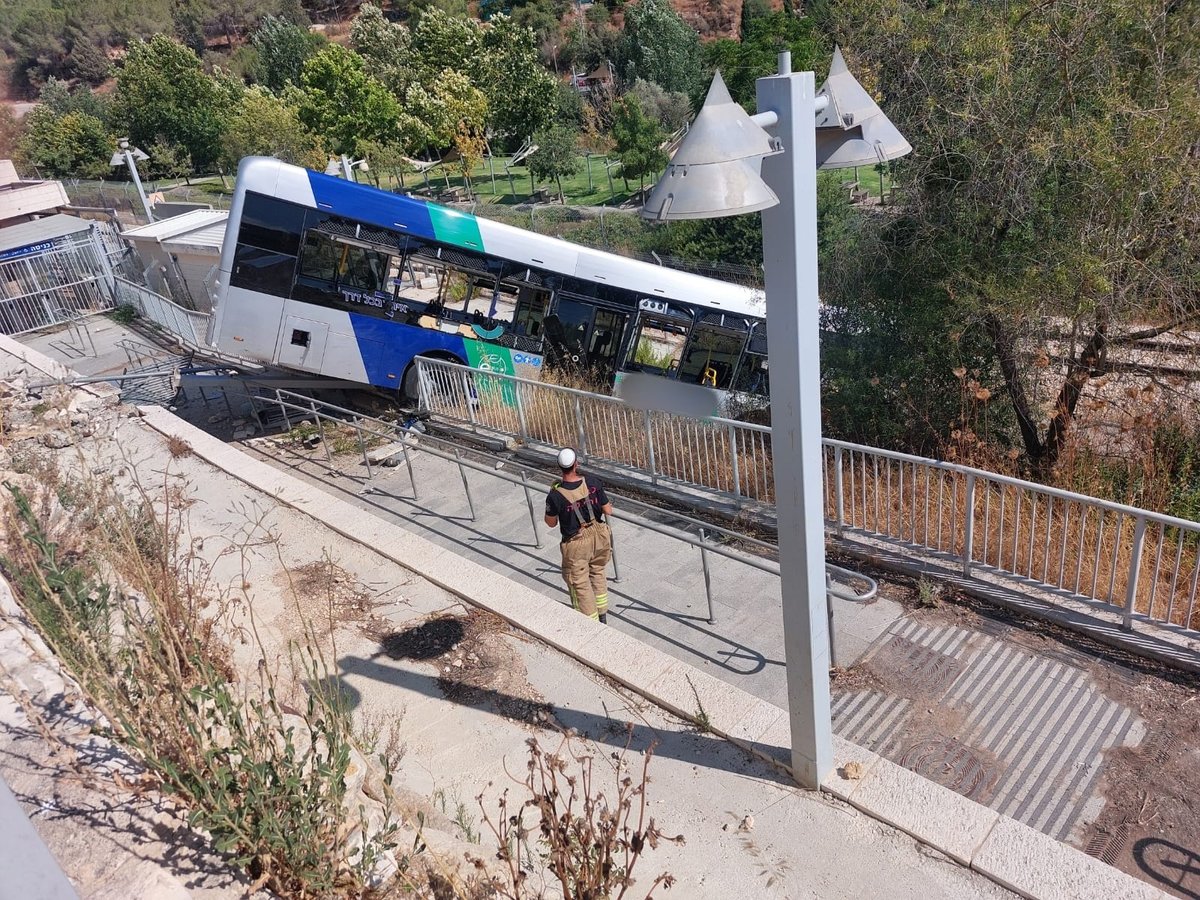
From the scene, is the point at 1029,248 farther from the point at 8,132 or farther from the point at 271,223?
the point at 8,132

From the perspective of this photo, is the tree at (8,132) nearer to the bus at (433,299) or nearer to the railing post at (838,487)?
the bus at (433,299)

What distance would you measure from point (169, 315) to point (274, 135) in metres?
26.4

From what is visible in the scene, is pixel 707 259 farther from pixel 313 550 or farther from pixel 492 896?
pixel 492 896

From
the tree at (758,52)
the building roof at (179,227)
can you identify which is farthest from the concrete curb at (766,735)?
the tree at (758,52)

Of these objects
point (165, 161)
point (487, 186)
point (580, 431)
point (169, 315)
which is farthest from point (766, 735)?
point (165, 161)

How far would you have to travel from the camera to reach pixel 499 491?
9367 millimetres

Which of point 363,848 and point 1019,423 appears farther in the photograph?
point 1019,423

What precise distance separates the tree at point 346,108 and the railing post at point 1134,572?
42411 millimetres

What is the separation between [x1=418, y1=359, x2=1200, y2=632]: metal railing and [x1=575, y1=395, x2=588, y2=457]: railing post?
0.05 ft

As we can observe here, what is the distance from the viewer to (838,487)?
7.27m

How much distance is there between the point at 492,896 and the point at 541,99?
4338 centimetres

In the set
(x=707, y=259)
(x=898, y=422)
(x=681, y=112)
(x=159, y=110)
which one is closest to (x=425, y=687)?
(x=898, y=422)

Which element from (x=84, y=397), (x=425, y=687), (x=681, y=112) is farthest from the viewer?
(x=681, y=112)

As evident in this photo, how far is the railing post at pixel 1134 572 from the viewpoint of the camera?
17.9ft
